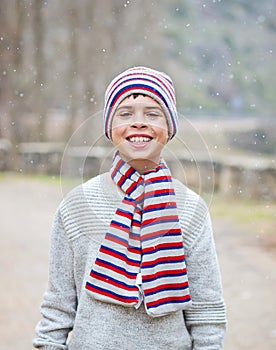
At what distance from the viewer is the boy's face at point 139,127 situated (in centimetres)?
92

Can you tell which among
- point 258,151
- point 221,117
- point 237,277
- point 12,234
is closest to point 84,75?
point 221,117

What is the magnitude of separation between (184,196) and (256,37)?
24.1 feet

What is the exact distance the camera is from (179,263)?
3.10ft

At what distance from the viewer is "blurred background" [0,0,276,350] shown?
5648 millimetres

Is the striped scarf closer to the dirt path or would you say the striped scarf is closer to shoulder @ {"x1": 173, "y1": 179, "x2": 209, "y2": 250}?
shoulder @ {"x1": 173, "y1": 179, "x2": 209, "y2": 250}

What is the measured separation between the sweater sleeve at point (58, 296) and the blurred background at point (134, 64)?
3.71 meters

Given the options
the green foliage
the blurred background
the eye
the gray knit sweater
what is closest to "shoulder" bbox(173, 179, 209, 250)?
the gray knit sweater

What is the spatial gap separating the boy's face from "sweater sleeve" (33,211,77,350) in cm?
16

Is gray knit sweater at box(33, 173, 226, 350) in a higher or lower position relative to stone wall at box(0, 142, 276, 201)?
lower

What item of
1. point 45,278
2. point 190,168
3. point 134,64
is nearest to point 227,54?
point 134,64

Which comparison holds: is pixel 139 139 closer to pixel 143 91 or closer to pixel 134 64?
pixel 143 91

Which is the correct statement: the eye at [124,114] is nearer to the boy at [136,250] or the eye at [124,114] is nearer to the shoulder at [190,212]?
the boy at [136,250]

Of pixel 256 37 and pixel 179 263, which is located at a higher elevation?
pixel 256 37

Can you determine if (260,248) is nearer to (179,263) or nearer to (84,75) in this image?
(179,263)
